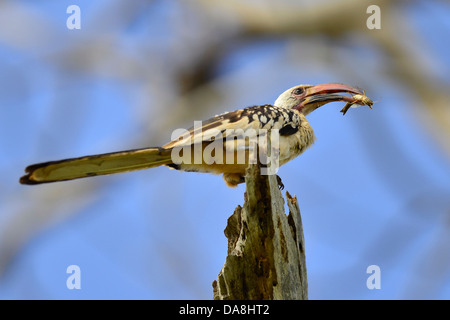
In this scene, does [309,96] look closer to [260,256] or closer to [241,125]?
[241,125]

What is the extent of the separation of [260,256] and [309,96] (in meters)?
2.21

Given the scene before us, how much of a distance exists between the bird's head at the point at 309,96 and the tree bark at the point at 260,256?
190 centimetres

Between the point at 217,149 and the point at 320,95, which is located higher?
the point at 320,95

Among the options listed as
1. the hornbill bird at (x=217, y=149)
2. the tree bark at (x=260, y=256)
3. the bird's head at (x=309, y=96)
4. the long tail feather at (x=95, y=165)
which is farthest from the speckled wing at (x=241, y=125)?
the tree bark at (x=260, y=256)

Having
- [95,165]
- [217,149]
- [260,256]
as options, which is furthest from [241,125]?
[260,256]

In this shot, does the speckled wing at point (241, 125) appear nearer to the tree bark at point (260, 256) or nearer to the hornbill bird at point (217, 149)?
the hornbill bird at point (217, 149)

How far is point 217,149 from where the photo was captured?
416 centimetres

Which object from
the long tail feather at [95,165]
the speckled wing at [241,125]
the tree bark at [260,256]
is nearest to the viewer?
the tree bark at [260,256]

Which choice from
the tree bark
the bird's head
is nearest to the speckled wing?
the bird's head

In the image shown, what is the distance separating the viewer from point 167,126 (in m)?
4.88

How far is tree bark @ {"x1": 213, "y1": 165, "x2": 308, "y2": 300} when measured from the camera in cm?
325

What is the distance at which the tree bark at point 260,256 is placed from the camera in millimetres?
3250

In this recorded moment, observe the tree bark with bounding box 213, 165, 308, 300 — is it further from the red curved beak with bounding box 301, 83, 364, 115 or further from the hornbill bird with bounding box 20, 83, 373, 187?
the red curved beak with bounding box 301, 83, 364, 115

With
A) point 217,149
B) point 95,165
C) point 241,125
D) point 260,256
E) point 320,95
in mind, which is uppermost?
point 320,95
